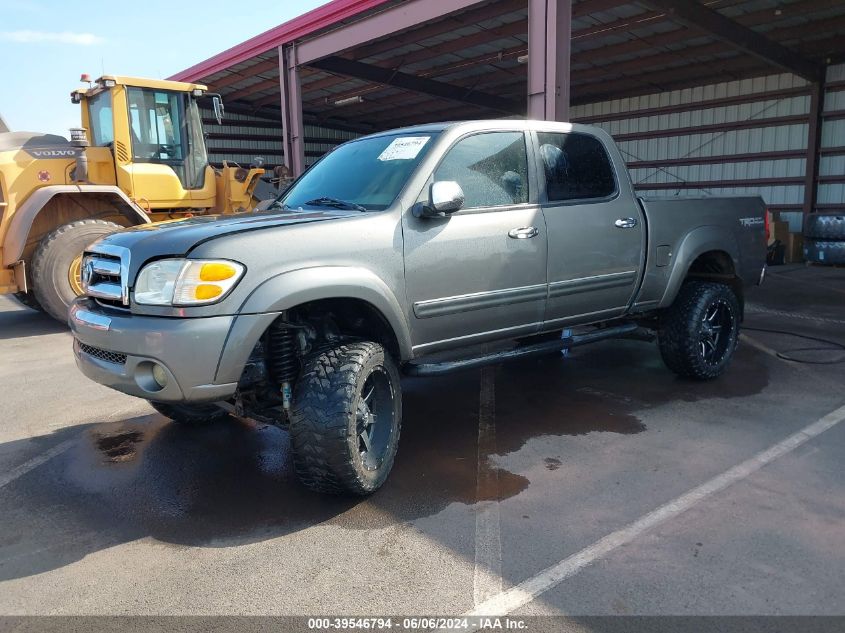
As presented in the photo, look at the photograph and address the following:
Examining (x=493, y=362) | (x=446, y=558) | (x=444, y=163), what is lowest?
(x=446, y=558)

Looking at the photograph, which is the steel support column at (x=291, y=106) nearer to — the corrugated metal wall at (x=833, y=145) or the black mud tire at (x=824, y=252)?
the black mud tire at (x=824, y=252)

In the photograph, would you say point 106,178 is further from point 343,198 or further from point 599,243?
point 599,243

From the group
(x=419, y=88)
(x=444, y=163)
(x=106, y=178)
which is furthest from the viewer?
(x=419, y=88)

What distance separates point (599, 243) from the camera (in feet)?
15.5

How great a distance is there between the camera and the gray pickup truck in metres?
3.15

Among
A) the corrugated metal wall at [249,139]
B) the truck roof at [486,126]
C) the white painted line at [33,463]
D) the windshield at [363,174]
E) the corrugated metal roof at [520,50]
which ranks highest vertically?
the corrugated metal roof at [520,50]

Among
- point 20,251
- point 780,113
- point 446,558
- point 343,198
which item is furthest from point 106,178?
point 780,113

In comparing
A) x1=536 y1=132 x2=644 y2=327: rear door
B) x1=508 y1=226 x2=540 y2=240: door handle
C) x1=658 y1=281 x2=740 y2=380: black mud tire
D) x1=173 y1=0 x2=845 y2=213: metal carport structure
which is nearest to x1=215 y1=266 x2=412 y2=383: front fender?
x1=508 y1=226 x2=540 y2=240: door handle

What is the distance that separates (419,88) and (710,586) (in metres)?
16.6

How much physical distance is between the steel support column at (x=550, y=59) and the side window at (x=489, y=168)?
396 centimetres

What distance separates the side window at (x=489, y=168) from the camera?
4.11 meters

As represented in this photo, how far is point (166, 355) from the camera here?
10.0 ft

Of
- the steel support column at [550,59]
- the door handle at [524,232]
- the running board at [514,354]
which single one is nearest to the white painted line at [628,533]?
the running board at [514,354]

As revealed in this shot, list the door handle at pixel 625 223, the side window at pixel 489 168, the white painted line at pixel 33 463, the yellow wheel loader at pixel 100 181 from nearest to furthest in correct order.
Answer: the white painted line at pixel 33 463 → the side window at pixel 489 168 → the door handle at pixel 625 223 → the yellow wheel loader at pixel 100 181
